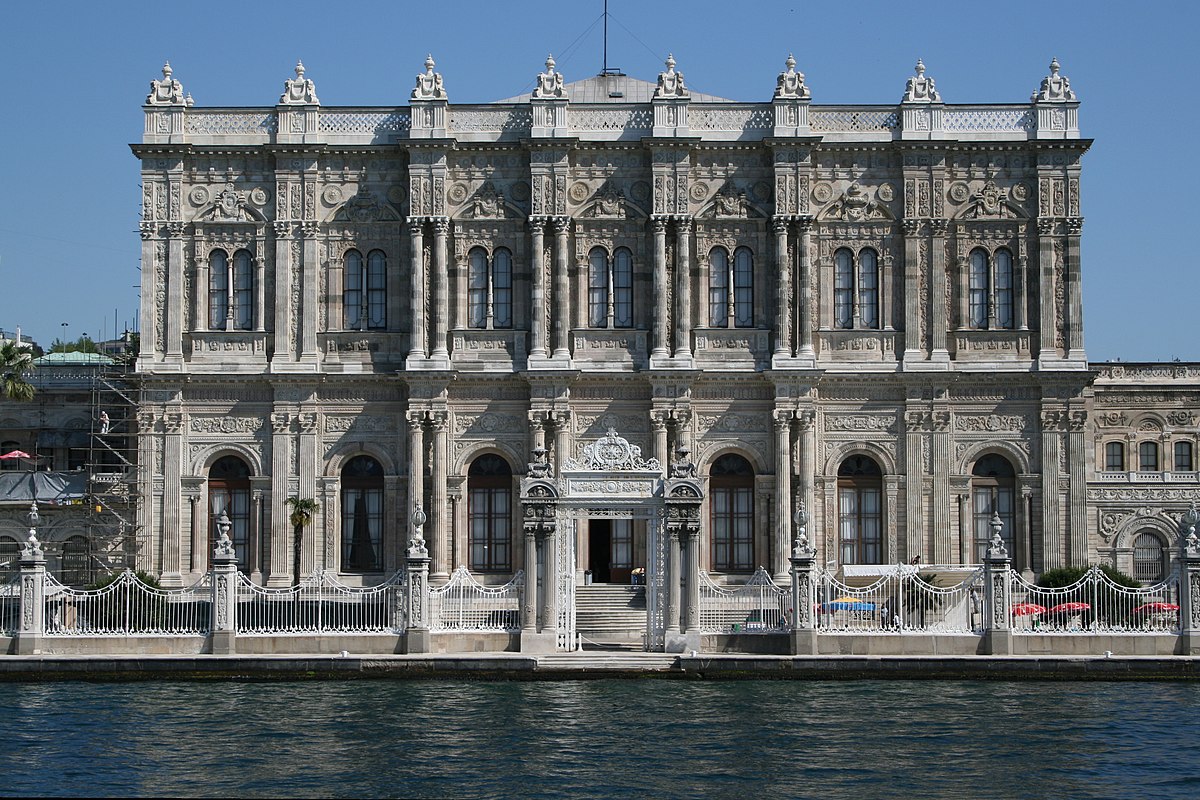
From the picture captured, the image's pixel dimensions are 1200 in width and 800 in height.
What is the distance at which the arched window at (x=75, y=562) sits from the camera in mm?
44031

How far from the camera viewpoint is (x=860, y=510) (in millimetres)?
43531

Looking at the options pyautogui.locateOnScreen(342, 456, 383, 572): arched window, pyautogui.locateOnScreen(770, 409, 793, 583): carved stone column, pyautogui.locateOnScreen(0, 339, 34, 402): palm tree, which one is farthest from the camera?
pyautogui.locateOnScreen(0, 339, 34, 402): palm tree

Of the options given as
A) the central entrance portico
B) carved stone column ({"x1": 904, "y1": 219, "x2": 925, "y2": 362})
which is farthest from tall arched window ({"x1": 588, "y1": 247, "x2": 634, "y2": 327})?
the central entrance portico

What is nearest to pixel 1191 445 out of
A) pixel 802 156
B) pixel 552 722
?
pixel 802 156

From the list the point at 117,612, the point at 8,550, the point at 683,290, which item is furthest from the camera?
the point at 8,550

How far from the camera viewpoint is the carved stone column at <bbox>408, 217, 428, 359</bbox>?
43094 mm

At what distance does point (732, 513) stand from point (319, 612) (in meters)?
14.7

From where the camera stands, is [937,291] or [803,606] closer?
[803,606]

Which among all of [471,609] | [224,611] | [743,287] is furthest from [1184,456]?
[224,611]

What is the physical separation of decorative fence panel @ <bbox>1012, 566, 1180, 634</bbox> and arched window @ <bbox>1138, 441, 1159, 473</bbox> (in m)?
18.1

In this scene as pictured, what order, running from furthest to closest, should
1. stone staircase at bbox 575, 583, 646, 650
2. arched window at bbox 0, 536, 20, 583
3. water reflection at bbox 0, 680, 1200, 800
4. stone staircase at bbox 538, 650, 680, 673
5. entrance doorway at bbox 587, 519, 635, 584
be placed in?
arched window at bbox 0, 536, 20, 583 → entrance doorway at bbox 587, 519, 635, 584 → stone staircase at bbox 575, 583, 646, 650 → stone staircase at bbox 538, 650, 680, 673 → water reflection at bbox 0, 680, 1200, 800

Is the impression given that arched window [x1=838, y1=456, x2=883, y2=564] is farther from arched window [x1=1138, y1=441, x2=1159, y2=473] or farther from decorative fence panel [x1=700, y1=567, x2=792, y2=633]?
decorative fence panel [x1=700, y1=567, x2=792, y2=633]

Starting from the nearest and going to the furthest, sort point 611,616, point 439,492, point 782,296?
point 611,616 → point 439,492 → point 782,296

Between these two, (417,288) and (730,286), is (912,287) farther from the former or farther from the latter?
(417,288)
